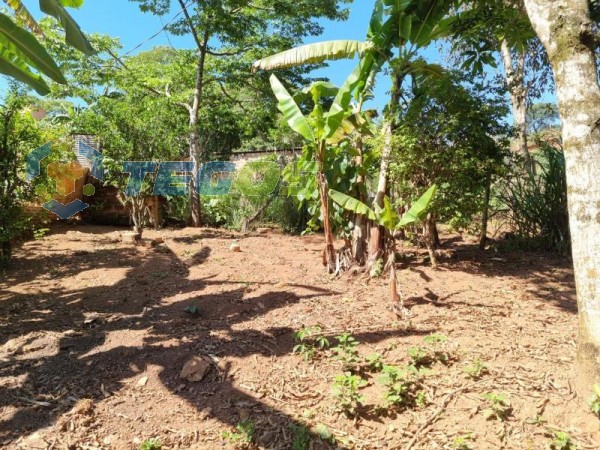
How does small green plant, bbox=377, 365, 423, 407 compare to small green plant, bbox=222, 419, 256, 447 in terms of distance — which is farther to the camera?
small green plant, bbox=377, 365, 423, 407

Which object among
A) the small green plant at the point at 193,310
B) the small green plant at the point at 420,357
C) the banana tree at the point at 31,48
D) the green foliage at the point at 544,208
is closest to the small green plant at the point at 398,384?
the small green plant at the point at 420,357

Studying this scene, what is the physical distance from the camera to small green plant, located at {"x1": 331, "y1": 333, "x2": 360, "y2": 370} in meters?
2.96

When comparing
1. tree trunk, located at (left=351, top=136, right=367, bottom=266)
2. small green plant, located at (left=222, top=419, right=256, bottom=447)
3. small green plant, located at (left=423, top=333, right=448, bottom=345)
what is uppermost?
tree trunk, located at (left=351, top=136, right=367, bottom=266)

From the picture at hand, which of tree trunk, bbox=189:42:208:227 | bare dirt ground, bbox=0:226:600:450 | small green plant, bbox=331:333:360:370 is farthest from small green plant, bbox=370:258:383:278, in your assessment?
tree trunk, bbox=189:42:208:227

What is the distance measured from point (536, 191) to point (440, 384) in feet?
17.7

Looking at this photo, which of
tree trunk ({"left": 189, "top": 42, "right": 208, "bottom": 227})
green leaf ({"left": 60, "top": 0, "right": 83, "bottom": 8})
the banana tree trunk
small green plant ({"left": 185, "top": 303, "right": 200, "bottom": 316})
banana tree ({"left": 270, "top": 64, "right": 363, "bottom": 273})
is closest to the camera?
green leaf ({"left": 60, "top": 0, "right": 83, "bottom": 8})

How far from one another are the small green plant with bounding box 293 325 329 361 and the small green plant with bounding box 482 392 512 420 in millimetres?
1212

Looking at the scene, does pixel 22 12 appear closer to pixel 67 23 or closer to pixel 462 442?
pixel 67 23

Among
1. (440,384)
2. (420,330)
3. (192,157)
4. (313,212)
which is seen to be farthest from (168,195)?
(440,384)

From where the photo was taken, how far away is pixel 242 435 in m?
2.43

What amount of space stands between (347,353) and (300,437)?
0.81 meters

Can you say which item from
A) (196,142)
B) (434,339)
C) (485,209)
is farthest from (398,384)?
(196,142)

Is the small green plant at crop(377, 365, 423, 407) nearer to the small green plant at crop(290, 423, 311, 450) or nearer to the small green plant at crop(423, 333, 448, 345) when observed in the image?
the small green plant at crop(423, 333, 448, 345)

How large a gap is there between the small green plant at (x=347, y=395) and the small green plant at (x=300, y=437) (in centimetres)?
28
